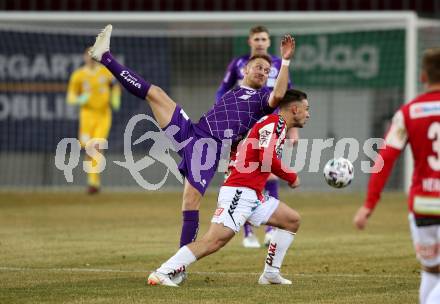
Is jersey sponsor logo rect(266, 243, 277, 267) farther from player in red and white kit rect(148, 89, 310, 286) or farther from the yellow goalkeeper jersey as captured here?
the yellow goalkeeper jersey

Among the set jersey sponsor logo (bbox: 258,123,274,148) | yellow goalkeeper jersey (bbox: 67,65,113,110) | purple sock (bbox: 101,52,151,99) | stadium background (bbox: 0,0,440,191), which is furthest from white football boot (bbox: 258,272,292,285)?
stadium background (bbox: 0,0,440,191)

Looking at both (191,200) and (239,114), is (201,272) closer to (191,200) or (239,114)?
(191,200)

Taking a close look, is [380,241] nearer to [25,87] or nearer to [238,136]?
[238,136]

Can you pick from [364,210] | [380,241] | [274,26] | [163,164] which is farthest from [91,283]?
[274,26]

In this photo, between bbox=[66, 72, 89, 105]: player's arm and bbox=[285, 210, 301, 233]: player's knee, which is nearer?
bbox=[285, 210, 301, 233]: player's knee

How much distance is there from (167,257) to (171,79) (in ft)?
36.7

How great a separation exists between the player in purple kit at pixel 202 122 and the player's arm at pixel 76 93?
34.8ft

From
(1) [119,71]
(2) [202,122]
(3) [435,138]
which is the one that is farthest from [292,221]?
(3) [435,138]

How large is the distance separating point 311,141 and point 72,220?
263 inches

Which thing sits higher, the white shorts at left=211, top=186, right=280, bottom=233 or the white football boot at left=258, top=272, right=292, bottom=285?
the white shorts at left=211, top=186, right=280, bottom=233

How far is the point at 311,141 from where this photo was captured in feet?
67.3

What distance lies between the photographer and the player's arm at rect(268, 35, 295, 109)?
8.50 metres

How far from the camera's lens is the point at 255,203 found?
28.0 feet

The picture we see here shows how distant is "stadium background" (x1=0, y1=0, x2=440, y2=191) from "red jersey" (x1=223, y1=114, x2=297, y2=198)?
1238 centimetres
